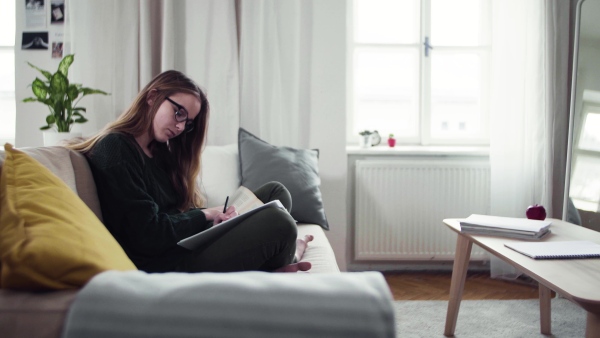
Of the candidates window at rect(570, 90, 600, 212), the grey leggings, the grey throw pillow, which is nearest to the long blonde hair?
the grey leggings

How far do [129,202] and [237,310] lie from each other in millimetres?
931

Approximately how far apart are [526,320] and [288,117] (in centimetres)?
162

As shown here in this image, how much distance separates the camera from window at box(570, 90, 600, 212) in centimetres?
280

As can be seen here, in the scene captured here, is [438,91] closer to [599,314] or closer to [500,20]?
[500,20]

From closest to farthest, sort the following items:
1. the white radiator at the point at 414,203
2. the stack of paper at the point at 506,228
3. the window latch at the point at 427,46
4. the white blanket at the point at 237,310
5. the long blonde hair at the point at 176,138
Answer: the white blanket at the point at 237,310
the long blonde hair at the point at 176,138
the stack of paper at the point at 506,228
the white radiator at the point at 414,203
the window latch at the point at 427,46

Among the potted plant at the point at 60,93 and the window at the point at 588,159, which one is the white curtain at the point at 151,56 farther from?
the window at the point at 588,159

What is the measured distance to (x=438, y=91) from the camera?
11.6ft

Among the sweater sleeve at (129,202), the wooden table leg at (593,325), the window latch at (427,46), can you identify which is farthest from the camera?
the window latch at (427,46)

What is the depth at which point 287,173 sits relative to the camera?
2656mm

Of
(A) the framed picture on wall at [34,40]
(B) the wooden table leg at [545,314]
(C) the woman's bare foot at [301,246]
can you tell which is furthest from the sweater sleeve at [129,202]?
(A) the framed picture on wall at [34,40]

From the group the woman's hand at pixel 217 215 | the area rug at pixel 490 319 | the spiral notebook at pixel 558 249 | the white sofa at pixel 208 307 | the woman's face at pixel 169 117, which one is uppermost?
the woman's face at pixel 169 117

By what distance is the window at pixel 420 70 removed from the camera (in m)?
3.48

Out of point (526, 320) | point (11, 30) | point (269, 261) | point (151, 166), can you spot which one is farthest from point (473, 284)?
point (11, 30)

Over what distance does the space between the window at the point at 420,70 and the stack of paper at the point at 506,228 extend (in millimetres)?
1427
